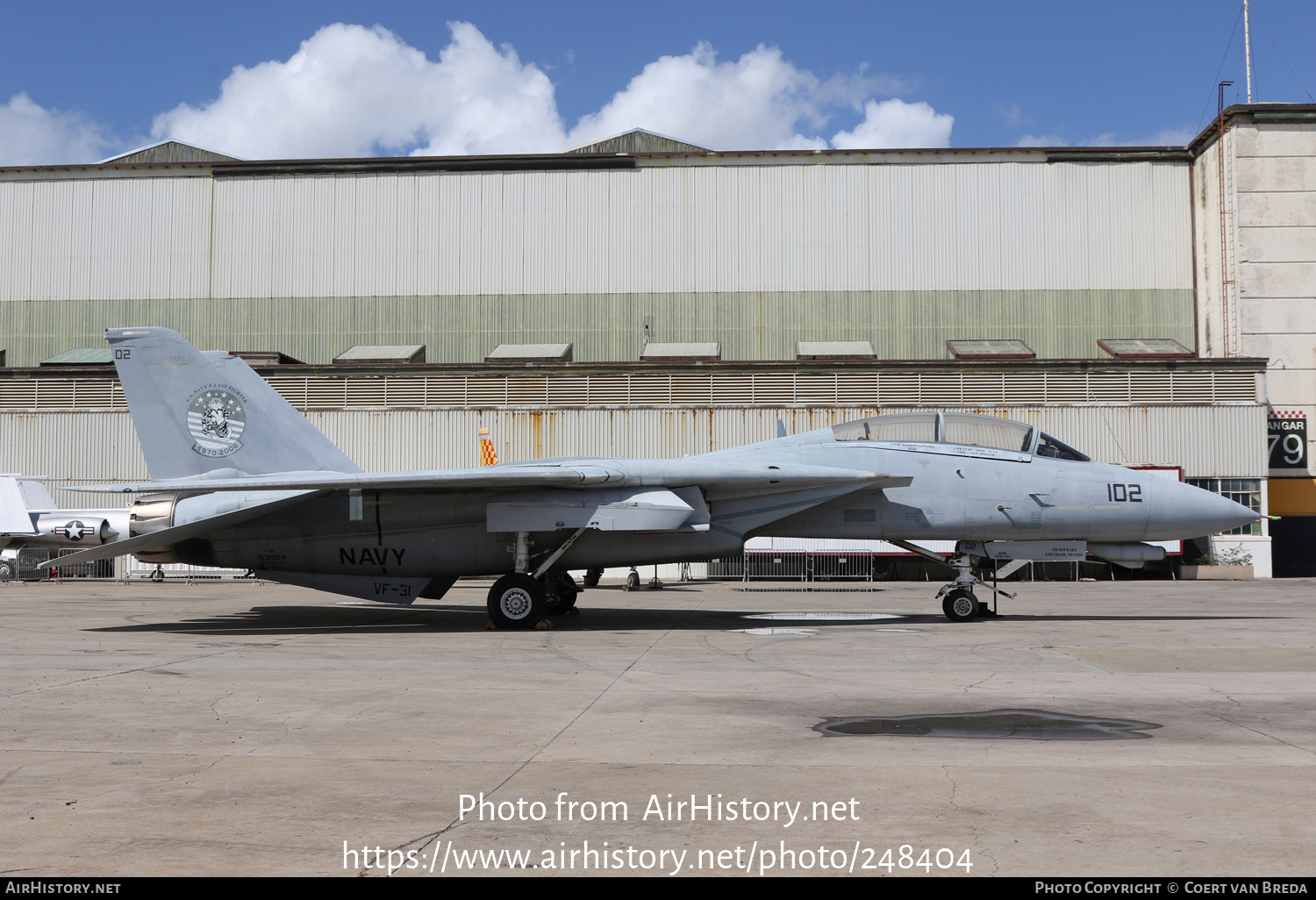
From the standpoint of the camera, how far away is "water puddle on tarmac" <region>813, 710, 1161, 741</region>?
267 inches

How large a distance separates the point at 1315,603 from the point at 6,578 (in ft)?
114

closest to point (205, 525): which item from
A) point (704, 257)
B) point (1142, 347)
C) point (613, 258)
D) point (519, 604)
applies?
point (519, 604)

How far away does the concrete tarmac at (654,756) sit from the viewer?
4168mm

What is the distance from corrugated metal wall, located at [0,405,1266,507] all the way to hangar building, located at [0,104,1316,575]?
9.84 feet

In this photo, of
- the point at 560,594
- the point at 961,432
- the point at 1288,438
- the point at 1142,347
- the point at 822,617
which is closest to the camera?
the point at 961,432

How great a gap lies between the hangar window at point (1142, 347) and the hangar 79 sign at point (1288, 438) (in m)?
3.83

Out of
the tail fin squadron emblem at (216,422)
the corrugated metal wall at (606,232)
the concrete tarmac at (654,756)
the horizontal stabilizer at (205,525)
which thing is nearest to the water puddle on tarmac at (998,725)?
the concrete tarmac at (654,756)

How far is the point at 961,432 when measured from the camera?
Result: 50.9 ft

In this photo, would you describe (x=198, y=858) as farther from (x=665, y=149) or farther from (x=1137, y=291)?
(x=665, y=149)

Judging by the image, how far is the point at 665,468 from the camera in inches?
584

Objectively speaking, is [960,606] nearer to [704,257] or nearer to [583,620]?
[583,620]

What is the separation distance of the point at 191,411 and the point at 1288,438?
119 feet

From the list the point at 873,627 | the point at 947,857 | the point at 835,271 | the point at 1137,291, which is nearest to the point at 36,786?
the point at 947,857

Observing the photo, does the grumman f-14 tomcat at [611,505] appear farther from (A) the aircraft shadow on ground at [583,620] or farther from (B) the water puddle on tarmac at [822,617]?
(B) the water puddle on tarmac at [822,617]
